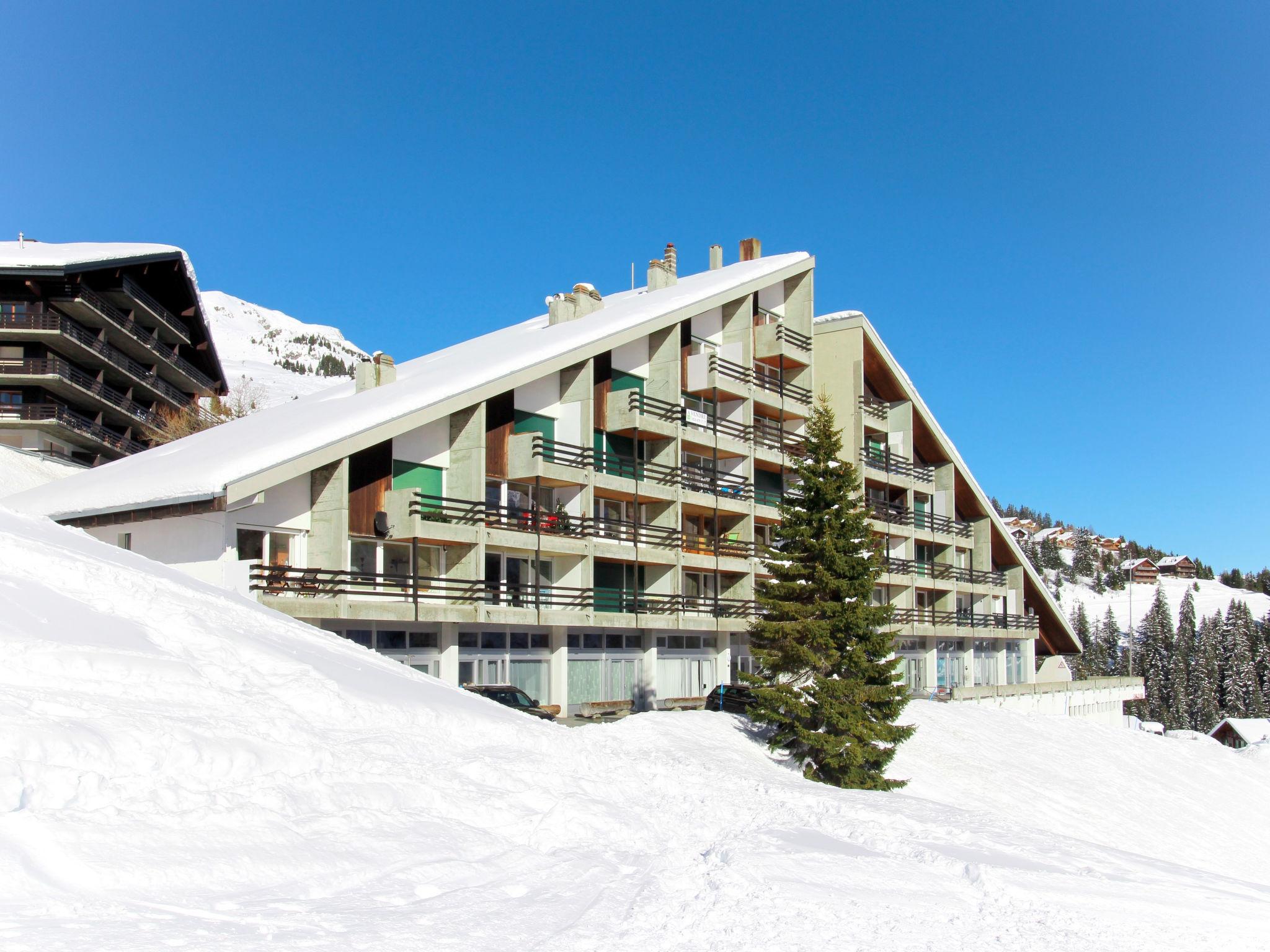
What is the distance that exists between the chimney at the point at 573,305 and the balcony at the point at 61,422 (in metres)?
24.1

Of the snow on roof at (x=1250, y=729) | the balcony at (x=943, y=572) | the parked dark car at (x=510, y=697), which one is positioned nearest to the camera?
the parked dark car at (x=510, y=697)

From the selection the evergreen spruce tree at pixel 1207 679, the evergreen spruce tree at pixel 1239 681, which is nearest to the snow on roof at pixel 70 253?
the evergreen spruce tree at pixel 1207 679

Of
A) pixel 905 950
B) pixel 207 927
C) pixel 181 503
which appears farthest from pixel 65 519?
pixel 905 950

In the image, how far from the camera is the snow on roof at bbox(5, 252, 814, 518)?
26.5 meters

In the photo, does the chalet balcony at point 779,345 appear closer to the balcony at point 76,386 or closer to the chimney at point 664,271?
the chimney at point 664,271

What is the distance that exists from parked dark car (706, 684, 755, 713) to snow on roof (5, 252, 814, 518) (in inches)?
428

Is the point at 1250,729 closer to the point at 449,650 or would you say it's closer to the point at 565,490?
the point at 565,490

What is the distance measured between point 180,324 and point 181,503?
4470cm

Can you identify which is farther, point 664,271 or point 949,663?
point 949,663

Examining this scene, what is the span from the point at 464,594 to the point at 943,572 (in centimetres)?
3030

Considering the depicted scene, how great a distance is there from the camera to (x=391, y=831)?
37.2ft

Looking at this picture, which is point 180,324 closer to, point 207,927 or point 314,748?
point 314,748

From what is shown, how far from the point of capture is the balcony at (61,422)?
52375 mm

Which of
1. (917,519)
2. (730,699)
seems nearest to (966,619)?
(917,519)
